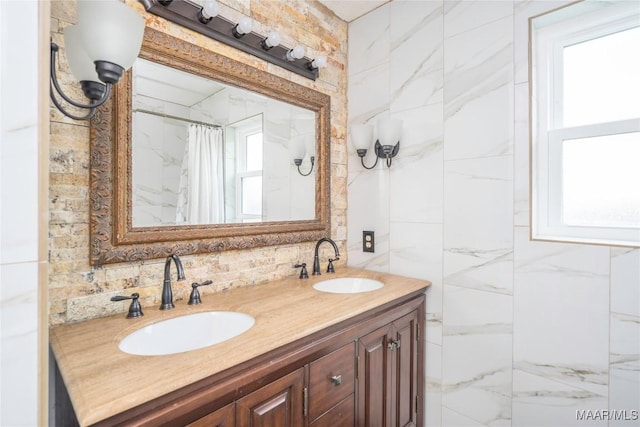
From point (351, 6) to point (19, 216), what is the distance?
2041 millimetres

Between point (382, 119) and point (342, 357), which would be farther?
point (382, 119)

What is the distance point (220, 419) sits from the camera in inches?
31.6

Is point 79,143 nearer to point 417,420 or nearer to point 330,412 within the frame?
point 330,412

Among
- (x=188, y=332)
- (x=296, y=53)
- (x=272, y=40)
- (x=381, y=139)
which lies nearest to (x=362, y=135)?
(x=381, y=139)

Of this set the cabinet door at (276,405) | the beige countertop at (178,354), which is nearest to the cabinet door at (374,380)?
the beige countertop at (178,354)

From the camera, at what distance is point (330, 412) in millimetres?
1125

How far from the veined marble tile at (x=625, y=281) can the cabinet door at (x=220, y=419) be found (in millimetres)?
1436

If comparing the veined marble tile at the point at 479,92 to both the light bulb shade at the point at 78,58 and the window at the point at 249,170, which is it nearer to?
the window at the point at 249,170

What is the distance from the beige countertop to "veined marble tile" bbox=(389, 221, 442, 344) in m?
0.23

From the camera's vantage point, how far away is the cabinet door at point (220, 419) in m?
0.77

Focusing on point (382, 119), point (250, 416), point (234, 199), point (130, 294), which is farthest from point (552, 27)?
point (130, 294)

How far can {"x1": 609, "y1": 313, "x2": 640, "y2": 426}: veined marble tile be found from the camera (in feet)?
3.74

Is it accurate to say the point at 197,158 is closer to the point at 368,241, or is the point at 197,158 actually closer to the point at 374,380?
the point at 368,241

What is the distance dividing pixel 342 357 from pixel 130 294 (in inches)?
33.4
